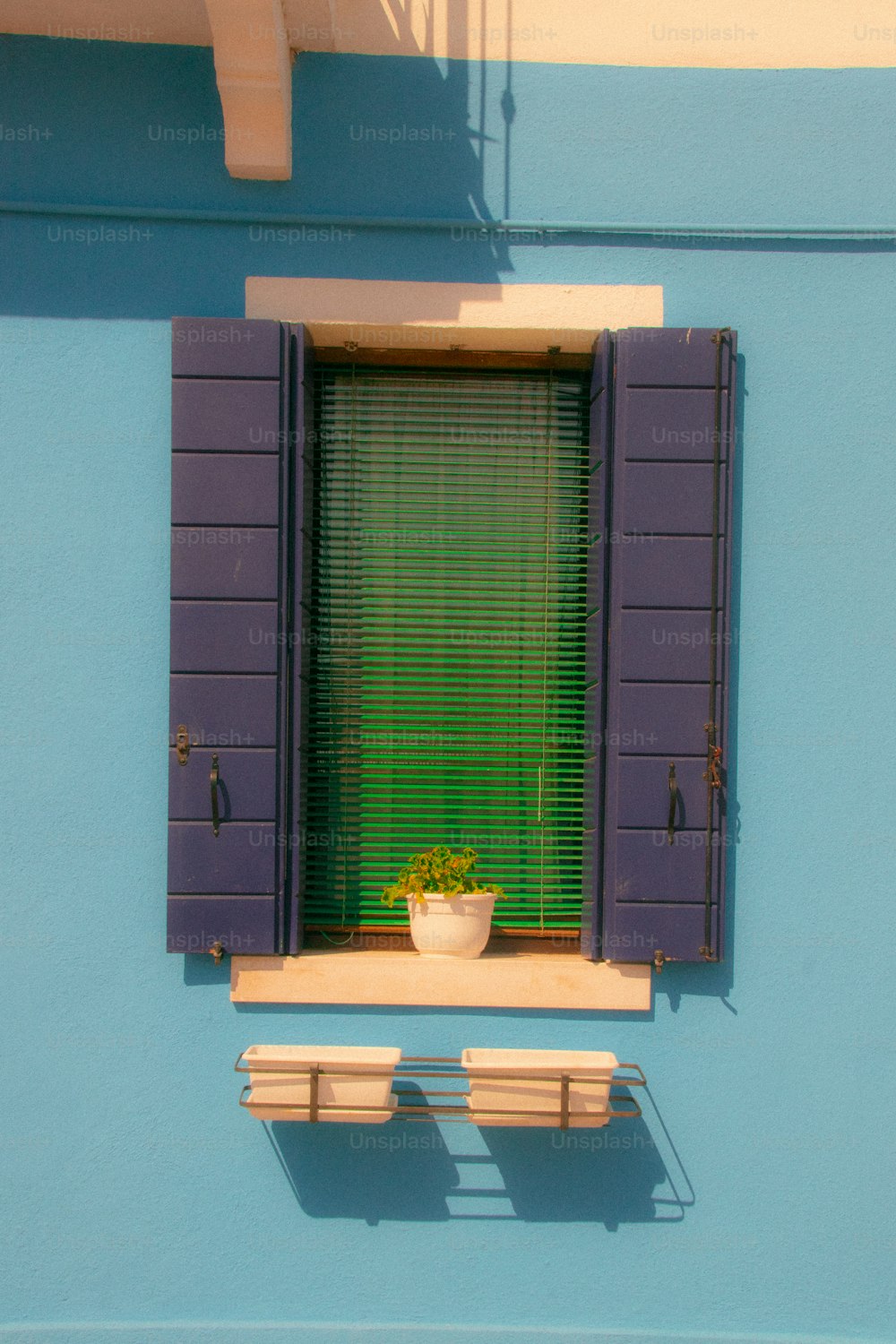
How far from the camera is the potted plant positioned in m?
3.24

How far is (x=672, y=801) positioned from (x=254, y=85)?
2237 millimetres

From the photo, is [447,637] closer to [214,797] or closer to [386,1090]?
[214,797]

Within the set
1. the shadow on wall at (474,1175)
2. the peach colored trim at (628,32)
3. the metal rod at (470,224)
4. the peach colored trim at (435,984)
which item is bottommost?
the shadow on wall at (474,1175)

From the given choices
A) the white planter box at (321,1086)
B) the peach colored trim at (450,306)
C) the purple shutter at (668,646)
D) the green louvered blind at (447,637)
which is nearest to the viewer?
the white planter box at (321,1086)

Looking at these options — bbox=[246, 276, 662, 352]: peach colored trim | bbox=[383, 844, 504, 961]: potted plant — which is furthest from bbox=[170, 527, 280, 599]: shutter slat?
bbox=[383, 844, 504, 961]: potted plant

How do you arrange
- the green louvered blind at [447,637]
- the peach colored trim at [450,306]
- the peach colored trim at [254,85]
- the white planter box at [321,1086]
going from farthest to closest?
the green louvered blind at [447,637] → the peach colored trim at [450,306] → the peach colored trim at [254,85] → the white planter box at [321,1086]

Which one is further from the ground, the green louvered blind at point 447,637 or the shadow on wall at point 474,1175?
the green louvered blind at point 447,637

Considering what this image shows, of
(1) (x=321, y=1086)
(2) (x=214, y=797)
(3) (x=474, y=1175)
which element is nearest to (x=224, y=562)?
(2) (x=214, y=797)

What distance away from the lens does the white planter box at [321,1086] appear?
2.97 meters

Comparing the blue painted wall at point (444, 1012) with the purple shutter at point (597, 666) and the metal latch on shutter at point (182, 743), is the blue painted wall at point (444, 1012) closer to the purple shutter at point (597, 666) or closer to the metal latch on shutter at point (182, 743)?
the metal latch on shutter at point (182, 743)

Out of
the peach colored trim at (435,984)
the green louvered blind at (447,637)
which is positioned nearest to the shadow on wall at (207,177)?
the green louvered blind at (447,637)

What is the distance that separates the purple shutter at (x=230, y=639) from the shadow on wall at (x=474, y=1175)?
578 mm

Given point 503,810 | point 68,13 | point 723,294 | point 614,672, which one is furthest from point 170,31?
point 503,810

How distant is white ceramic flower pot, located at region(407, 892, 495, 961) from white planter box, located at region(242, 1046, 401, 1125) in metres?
0.36
